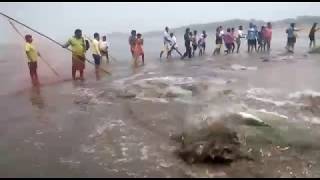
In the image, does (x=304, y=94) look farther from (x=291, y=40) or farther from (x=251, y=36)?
(x=291, y=40)

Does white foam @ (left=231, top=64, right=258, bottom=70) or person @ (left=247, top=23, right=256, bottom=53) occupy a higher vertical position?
person @ (left=247, top=23, right=256, bottom=53)

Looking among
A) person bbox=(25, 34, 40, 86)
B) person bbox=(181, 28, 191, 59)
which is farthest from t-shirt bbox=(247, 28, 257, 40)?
person bbox=(25, 34, 40, 86)

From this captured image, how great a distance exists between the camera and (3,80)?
14.4 meters

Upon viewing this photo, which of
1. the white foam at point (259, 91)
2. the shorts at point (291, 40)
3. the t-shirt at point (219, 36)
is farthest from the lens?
the shorts at point (291, 40)

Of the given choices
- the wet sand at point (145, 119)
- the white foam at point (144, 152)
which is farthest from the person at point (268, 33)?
the white foam at point (144, 152)

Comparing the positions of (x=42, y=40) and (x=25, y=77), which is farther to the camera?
(x=42, y=40)

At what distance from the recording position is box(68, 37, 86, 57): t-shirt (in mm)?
12781

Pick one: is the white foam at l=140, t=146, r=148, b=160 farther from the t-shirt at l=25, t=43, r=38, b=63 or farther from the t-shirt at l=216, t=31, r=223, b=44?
the t-shirt at l=216, t=31, r=223, b=44

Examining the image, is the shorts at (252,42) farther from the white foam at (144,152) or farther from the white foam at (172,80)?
the white foam at (144,152)

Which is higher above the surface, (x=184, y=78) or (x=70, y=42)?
(x=70, y=42)

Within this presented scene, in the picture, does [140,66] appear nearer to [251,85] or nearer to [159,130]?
[251,85]

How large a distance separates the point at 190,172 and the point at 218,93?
5.35m

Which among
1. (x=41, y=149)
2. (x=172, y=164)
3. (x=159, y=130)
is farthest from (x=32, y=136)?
(x=172, y=164)

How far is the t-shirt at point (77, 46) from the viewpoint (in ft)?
41.9
